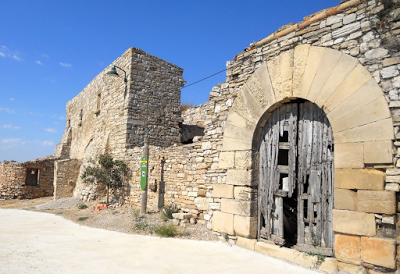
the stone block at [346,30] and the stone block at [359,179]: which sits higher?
the stone block at [346,30]

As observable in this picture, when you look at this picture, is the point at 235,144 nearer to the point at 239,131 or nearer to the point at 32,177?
the point at 239,131

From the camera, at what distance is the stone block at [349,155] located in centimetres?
354

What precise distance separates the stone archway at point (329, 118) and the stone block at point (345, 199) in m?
0.01

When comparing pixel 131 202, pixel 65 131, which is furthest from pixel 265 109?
pixel 65 131

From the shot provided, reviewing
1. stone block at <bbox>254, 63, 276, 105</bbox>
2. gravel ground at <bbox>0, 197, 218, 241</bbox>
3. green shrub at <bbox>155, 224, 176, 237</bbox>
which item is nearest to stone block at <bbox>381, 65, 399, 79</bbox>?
stone block at <bbox>254, 63, 276, 105</bbox>

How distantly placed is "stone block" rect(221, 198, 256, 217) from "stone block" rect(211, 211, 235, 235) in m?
0.10

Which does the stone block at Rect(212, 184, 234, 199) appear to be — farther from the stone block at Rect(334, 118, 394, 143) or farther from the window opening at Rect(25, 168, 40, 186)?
the window opening at Rect(25, 168, 40, 186)

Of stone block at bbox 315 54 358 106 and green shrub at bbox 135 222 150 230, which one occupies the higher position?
stone block at bbox 315 54 358 106

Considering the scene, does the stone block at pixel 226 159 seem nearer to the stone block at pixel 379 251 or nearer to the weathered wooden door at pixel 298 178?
the weathered wooden door at pixel 298 178

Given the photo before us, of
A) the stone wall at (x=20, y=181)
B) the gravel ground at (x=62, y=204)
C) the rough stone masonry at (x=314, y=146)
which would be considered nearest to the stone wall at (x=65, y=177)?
the gravel ground at (x=62, y=204)

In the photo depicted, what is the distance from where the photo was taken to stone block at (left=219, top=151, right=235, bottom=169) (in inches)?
200

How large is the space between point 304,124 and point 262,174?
3.66 feet

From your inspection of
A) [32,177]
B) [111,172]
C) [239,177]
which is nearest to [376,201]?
[239,177]

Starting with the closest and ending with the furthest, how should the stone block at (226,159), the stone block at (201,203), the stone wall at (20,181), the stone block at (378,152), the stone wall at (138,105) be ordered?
the stone block at (378,152), the stone block at (226,159), the stone block at (201,203), the stone wall at (138,105), the stone wall at (20,181)
